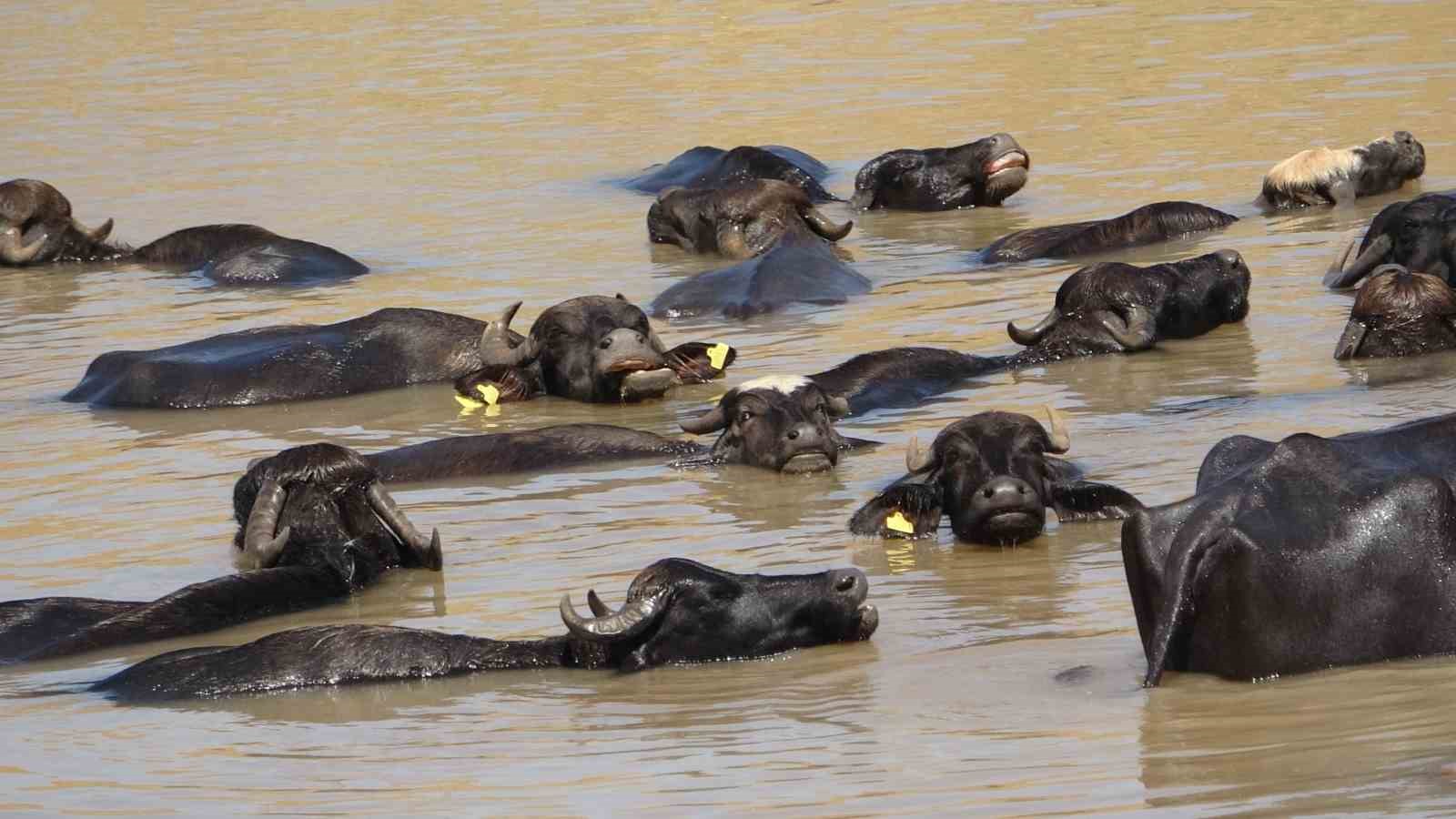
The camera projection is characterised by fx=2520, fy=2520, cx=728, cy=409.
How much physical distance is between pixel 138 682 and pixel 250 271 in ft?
30.6

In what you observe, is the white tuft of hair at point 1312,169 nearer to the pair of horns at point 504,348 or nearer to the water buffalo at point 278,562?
the pair of horns at point 504,348

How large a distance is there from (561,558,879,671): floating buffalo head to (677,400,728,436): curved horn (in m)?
3.38

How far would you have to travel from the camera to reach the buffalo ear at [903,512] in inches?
354

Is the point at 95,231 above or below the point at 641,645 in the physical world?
above

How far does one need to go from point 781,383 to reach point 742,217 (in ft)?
20.3

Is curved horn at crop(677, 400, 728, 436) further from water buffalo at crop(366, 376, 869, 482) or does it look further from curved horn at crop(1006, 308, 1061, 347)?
curved horn at crop(1006, 308, 1061, 347)

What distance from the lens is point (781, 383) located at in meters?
10.8

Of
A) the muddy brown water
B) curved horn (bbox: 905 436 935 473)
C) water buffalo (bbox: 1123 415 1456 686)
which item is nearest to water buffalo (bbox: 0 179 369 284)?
the muddy brown water

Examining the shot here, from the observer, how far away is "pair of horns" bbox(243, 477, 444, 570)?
29.2ft

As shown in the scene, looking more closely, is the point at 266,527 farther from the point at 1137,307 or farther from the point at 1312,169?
the point at 1312,169

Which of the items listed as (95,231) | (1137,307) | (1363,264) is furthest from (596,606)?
(95,231)

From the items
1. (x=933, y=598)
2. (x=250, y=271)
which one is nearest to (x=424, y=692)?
(x=933, y=598)

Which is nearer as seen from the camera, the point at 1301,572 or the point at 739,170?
the point at 1301,572

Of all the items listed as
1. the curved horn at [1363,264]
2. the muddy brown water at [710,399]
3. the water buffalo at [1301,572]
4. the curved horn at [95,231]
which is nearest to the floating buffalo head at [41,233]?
the curved horn at [95,231]
